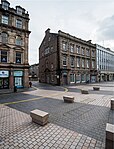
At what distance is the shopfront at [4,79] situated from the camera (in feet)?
60.4

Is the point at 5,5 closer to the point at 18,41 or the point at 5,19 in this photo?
the point at 5,19

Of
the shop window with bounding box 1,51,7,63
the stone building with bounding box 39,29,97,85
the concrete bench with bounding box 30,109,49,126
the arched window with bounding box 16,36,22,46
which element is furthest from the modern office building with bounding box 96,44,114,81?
the concrete bench with bounding box 30,109,49,126

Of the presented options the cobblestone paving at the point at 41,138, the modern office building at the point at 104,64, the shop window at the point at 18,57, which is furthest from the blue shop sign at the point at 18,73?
the modern office building at the point at 104,64

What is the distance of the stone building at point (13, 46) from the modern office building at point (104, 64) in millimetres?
29470

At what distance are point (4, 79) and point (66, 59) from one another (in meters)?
16.5

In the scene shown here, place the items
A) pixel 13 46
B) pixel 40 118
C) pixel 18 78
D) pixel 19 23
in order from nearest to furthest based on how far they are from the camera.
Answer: pixel 40 118
pixel 13 46
pixel 18 78
pixel 19 23

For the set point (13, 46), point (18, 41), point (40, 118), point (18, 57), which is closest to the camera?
point (40, 118)

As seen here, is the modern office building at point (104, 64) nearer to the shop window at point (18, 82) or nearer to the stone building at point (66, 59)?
the stone building at point (66, 59)

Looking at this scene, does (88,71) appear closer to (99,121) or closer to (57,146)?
(99,121)

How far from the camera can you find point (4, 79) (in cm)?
1880

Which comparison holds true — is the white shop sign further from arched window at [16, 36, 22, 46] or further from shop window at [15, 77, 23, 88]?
arched window at [16, 36, 22, 46]

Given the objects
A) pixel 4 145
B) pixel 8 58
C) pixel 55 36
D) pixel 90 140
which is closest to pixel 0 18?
pixel 8 58

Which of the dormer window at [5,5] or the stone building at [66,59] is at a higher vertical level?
the dormer window at [5,5]

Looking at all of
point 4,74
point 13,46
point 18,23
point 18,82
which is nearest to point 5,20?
point 18,23
